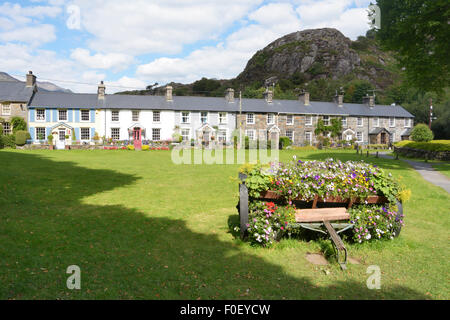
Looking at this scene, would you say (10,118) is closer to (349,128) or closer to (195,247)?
(195,247)

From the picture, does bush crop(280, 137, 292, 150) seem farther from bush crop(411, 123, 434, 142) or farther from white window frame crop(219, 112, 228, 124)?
bush crop(411, 123, 434, 142)

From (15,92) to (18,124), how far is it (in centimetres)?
584

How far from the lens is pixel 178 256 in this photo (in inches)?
227

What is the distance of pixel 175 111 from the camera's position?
48531mm

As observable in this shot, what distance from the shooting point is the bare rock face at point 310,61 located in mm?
128500

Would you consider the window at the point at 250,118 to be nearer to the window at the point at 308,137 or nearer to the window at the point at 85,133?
the window at the point at 308,137

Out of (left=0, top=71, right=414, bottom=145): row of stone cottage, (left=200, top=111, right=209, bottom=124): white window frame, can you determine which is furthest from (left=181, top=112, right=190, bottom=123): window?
(left=200, top=111, right=209, bottom=124): white window frame

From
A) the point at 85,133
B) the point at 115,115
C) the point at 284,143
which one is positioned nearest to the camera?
the point at 85,133

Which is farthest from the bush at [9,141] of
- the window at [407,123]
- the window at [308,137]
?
the window at [407,123]

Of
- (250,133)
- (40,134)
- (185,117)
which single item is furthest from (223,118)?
(40,134)

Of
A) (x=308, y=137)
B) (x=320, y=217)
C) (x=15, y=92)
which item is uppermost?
(x=15, y=92)

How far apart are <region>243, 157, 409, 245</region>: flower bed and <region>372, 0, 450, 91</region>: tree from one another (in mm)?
16631

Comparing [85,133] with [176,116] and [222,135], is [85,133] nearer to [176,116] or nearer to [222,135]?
[176,116]
